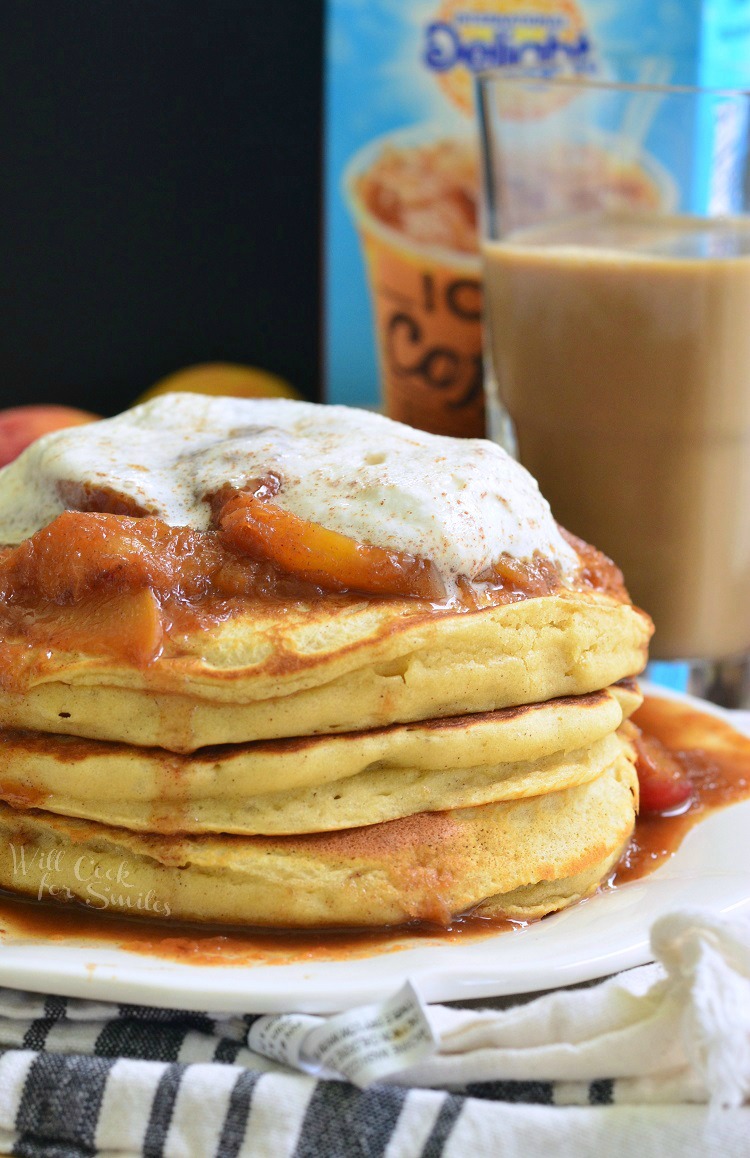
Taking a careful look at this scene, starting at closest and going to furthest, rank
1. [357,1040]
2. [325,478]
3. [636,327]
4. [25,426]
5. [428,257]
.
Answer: [357,1040] → [325,478] → [636,327] → [25,426] → [428,257]

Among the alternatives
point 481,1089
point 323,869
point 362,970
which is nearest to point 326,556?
point 323,869

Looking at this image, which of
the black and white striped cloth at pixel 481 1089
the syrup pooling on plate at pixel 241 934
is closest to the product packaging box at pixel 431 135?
the syrup pooling on plate at pixel 241 934

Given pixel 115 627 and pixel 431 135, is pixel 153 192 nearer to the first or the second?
pixel 431 135

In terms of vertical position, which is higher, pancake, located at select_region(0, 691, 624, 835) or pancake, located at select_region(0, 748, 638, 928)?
pancake, located at select_region(0, 691, 624, 835)

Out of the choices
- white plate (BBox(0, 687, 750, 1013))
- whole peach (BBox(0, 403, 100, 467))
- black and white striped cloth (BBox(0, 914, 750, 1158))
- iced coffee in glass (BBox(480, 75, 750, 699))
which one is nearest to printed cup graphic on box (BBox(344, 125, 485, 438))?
iced coffee in glass (BBox(480, 75, 750, 699))

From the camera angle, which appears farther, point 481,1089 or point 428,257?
point 428,257

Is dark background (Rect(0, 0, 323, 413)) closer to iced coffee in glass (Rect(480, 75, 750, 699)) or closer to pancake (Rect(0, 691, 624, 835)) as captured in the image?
iced coffee in glass (Rect(480, 75, 750, 699))

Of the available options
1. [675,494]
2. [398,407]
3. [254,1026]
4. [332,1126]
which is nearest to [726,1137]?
[332,1126]
